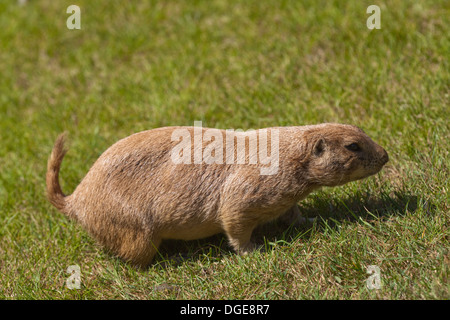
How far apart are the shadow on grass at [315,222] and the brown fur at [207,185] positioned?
0.68 ft

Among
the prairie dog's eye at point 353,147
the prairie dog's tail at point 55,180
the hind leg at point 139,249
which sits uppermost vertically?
the prairie dog's eye at point 353,147

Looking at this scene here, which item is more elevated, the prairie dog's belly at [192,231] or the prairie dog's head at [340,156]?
the prairie dog's head at [340,156]

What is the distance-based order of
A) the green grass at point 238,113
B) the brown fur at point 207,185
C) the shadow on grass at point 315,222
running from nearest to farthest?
the green grass at point 238,113 → the brown fur at point 207,185 → the shadow on grass at point 315,222

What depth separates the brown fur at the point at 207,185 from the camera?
3.77 meters

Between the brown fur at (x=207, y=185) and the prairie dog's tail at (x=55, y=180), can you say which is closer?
the brown fur at (x=207, y=185)

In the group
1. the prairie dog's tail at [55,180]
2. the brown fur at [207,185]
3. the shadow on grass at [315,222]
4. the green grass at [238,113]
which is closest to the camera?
the green grass at [238,113]

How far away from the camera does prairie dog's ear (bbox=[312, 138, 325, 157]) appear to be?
3780mm

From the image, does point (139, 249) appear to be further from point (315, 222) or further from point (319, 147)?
point (319, 147)

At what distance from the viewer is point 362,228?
375cm

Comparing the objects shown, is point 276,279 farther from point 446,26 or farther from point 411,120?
point 446,26

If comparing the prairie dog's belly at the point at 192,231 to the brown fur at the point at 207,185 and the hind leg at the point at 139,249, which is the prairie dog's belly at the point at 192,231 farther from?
the hind leg at the point at 139,249

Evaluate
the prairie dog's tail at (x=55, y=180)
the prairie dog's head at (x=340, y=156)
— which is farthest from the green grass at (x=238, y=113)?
the prairie dog's tail at (x=55, y=180)

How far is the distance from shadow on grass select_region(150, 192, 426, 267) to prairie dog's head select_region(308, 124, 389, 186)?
260mm

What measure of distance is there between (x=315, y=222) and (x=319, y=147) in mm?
568
